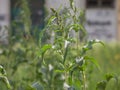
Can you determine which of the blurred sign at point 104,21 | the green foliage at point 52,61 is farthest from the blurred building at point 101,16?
the green foliage at point 52,61

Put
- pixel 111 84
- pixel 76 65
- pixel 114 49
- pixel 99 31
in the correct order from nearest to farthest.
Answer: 1. pixel 76 65
2. pixel 111 84
3. pixel 114 49
4. pixel 99 31

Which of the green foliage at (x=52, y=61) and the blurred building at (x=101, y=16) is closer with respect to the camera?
the green foliage at (x=52, y=61)

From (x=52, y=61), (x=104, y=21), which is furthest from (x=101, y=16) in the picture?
(x=52, y=61)

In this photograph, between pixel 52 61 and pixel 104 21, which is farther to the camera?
pixel 104 21

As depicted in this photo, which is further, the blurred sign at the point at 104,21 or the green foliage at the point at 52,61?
Result: the blurred sign at the point at 104,21

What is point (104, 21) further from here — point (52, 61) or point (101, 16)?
point (52, 61)

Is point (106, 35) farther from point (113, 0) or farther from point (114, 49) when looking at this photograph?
point (114, 49)

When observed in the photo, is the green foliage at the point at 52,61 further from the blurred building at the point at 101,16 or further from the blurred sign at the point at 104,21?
the blurred sign at the point at 104,21

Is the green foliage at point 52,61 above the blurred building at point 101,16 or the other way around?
above

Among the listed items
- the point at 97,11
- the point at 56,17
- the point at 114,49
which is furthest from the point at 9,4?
the point at 56,17

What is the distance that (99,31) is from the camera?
1128cm

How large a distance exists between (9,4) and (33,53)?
8.67 meters

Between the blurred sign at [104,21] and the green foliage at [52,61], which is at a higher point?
the green foliage at [52,61]

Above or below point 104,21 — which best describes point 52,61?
above
